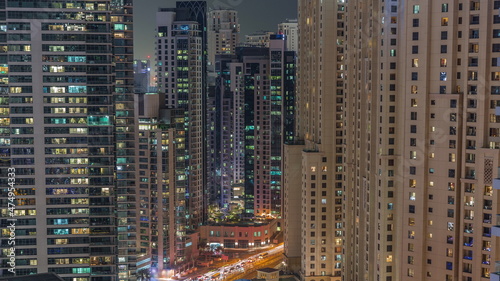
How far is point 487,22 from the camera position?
42031 mm

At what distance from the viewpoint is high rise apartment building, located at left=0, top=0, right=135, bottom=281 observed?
43469mm

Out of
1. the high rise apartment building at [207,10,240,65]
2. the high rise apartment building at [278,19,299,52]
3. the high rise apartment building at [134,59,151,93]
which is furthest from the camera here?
the high rise apartment building at [278,19,299,52]

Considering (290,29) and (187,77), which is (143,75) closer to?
(187,77)

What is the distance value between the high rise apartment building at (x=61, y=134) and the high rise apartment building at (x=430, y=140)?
57.9 ft

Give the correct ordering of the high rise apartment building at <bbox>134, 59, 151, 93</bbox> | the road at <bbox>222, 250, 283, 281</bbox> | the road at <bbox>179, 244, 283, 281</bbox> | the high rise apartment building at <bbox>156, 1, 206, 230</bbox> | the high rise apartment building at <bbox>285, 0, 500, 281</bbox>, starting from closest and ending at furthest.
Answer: the high rise apartment building at <bbox>285, 0, 500, 281</bbox> → the road at <bbox>179, 244, 283, 281</bbox> → the road at <bbox>222, 250, 283, 281</bbox> → the high rise apartment building at <bbox>134, 59, 151, 93</bbox> → the high rise apartment building at <bbox>156, 1, 206, 230</bbox>

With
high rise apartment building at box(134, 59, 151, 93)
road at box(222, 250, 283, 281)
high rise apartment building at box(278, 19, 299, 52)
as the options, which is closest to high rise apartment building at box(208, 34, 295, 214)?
high rise apartment building at box(134, 59, 151, 93)

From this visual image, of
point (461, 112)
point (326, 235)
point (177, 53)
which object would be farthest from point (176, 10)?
point (461, 112)

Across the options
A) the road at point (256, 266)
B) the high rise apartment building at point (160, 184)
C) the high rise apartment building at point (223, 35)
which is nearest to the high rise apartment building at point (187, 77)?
the road at point (256, 266)

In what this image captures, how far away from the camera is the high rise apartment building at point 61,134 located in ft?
143

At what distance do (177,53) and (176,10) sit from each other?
20.9 ft

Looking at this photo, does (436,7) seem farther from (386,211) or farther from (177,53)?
(177,53)

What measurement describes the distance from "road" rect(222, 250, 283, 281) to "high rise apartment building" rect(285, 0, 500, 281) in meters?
23.7

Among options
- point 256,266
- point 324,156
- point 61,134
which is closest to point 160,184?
point 256,266

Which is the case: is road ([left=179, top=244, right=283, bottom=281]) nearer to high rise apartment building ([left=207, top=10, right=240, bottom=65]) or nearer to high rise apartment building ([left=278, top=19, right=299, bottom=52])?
high rise apartment building ([left=207, top=10, right=240, bottom=65])
